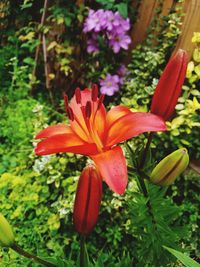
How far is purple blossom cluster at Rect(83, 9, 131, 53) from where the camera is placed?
250cm

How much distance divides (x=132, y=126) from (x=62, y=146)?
0.18m

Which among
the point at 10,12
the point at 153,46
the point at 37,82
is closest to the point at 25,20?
the point at 10,12

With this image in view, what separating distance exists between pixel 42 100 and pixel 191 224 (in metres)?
1.43

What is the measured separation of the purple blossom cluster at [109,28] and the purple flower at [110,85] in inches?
6.4

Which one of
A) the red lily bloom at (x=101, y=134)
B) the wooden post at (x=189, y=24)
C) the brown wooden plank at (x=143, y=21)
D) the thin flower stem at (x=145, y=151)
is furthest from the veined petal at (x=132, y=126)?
the brown wooden plank at (x=143, y=21)

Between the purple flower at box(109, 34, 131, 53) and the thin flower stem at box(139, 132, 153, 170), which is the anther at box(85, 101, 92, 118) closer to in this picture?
the thin flower stem at box(139, 132, 153, 170)

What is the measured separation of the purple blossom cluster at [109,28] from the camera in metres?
2.50

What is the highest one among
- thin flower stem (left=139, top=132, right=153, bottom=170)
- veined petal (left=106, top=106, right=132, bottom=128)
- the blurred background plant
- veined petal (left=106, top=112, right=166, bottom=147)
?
veined petal (left=106, top=112, right=166, bottom=147)

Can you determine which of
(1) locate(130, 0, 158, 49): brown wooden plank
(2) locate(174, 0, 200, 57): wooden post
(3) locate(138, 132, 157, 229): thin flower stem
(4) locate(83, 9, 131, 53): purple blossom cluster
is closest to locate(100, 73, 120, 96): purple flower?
(4) locate(83, 9, 131, 53): purple blossom cluster

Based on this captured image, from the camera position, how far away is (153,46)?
2.54 m

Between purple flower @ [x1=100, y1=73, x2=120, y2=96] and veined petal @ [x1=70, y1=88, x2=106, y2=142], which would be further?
purple flower @ [x1=100, y1=73, x2=120, y2=96]

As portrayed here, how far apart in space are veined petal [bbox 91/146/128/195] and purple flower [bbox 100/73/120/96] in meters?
1.60

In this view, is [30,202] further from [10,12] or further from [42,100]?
[10,12]

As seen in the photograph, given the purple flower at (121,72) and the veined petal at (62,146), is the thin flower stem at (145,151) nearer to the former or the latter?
the veined petal at (62,146)
